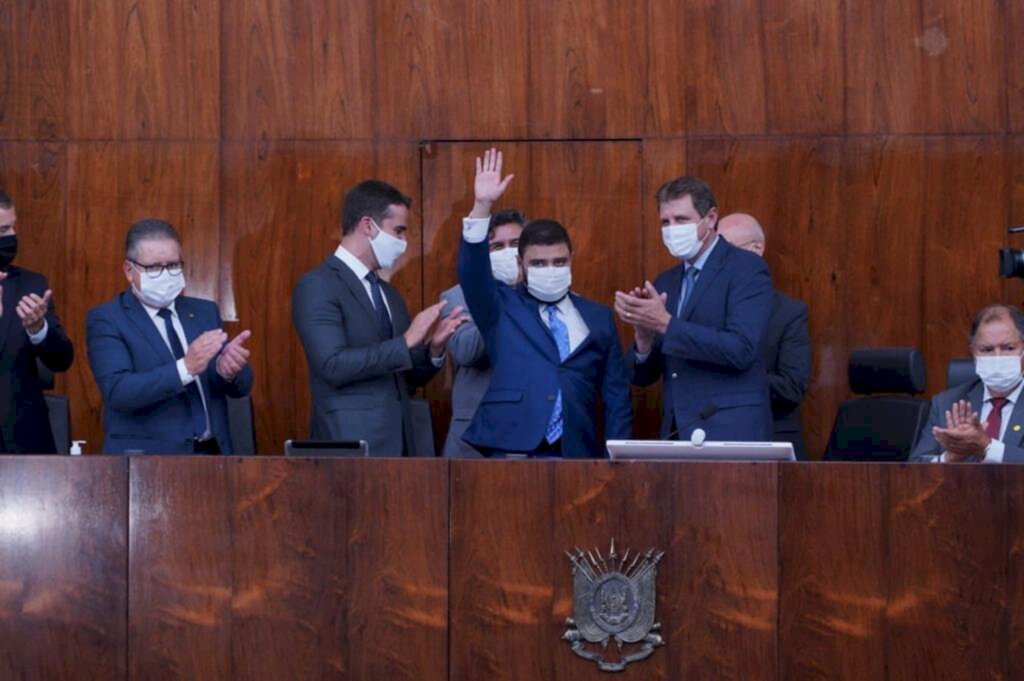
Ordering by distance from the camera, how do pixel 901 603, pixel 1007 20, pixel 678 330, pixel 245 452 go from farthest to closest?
pixel 1007 20
pixel 245 452
pixel 678 330
pixel 901 603

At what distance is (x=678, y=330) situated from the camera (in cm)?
480

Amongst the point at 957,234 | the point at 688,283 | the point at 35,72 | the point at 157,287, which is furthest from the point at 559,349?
the point at 35,72

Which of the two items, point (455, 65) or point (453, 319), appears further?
point (455, 65)

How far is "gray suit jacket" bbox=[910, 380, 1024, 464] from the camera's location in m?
4.45

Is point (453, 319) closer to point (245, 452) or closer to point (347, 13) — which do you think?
point (245, 452)

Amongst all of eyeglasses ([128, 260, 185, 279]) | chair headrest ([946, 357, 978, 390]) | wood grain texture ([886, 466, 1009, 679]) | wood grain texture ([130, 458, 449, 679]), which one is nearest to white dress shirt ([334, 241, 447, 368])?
eyeglasses ([128, 260, 185, 279])

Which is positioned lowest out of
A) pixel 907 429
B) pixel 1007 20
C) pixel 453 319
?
pixel 907 429

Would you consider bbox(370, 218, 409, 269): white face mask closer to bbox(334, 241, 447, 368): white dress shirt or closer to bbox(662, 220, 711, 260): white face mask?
bbox(334, 241, 447, 368): white dress shirt

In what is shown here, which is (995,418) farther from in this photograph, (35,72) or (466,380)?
(35,72)

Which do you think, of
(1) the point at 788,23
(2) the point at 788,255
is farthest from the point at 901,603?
(1) the point at 788,23

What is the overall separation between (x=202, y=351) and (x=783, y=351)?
1.85m

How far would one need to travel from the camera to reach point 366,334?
5.12 m

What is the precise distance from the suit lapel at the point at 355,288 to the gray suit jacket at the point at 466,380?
279mm

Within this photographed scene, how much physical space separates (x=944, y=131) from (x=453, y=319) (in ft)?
7.29
